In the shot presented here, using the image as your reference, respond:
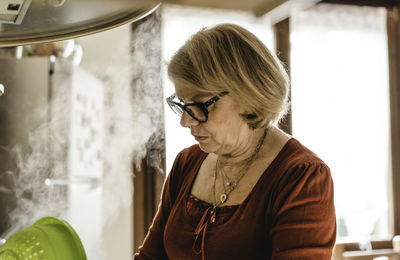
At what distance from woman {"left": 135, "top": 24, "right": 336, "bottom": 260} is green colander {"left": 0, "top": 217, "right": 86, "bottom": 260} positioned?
0.33 m

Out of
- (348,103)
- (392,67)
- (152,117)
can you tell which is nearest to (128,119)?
(152,117)

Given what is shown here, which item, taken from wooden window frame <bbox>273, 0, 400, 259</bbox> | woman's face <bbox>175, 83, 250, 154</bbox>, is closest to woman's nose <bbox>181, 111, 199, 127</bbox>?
woman's face <bbox>175, 83, 250, 154</bbox>

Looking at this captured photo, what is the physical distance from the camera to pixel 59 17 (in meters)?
0.75

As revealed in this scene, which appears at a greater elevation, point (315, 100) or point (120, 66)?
point (120, 66)

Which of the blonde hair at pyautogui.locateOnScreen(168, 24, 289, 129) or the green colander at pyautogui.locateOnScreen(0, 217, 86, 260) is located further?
the blonde hair at pyautogui.locateOnScreen(168, 24, 289, 129)

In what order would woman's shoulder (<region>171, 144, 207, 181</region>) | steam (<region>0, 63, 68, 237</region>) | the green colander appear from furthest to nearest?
steam (<region>0, 63, 68, 237</region>), woman's shoulder (<region>171, 144, 207, 181</region>), the green colander

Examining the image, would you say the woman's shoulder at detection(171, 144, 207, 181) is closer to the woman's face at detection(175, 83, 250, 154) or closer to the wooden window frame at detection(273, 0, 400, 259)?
the woman's face at detection(175, 83, 250, 154)

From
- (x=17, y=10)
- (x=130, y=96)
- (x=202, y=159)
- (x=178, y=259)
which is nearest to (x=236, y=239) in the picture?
(x=178, y=259)

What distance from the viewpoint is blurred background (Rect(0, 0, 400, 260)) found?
2.98m

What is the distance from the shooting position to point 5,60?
9.99 feet

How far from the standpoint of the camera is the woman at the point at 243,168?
1014 millimetres

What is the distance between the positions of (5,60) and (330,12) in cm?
223

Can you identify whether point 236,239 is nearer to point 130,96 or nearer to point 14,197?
point 14,197

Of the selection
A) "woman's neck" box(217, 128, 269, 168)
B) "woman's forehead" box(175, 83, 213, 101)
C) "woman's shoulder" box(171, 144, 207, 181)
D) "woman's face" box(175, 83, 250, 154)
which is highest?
"woman's forehead" box(175, 83, 213, 101)
